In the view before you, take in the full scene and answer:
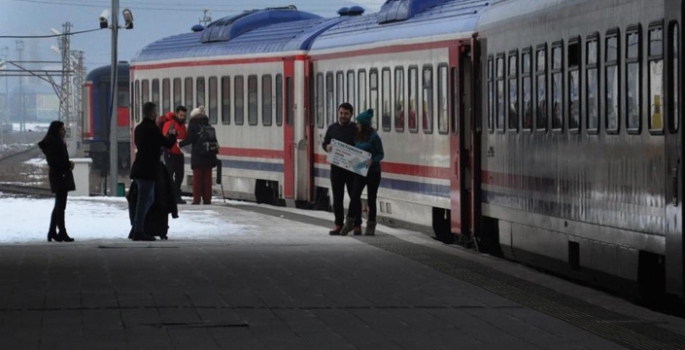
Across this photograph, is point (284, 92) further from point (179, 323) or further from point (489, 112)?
point (179, 323)

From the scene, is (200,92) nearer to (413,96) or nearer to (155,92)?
(155,92)

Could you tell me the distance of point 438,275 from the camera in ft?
53.9

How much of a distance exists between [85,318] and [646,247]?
4.38 m

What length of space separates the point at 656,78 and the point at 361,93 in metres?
14.2

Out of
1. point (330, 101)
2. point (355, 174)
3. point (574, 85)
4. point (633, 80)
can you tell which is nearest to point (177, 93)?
point (330, 101)

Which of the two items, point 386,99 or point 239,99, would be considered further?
point 239,99

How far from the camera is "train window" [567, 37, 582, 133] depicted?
1636 centimetres

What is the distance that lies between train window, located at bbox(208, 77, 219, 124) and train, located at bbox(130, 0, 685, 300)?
2.4 inches

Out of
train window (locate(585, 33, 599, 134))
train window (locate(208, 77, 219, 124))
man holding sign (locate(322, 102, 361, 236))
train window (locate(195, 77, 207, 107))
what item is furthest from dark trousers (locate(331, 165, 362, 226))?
train window (locate(195, 77, 207, 107))

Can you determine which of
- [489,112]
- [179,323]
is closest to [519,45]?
[489,112]

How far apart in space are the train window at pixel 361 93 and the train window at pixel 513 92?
809 cm

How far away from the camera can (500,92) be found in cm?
2008

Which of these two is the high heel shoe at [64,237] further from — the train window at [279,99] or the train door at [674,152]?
the train window at [279,99]

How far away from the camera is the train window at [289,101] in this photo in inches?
1270
